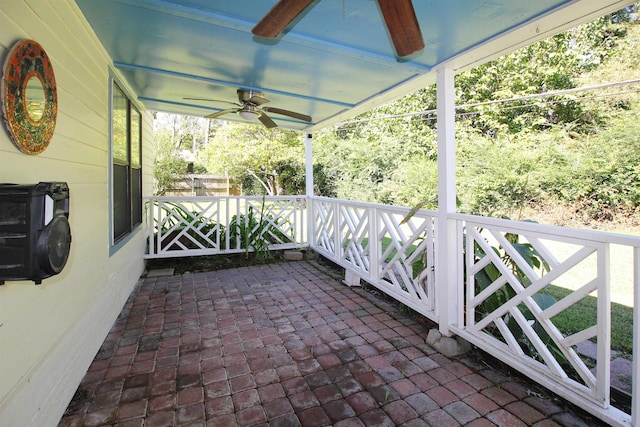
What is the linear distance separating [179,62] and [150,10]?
92 cm

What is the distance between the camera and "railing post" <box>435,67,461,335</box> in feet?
8.50

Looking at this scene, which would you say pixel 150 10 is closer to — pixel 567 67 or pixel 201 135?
pixel 567 67

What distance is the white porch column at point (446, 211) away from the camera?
2.59 meters

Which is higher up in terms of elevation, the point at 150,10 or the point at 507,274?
the point at 150,10

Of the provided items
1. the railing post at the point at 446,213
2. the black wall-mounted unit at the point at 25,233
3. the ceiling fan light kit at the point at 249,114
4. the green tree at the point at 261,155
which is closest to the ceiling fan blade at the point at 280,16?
the black wall-mounted unit at the point at 25,233

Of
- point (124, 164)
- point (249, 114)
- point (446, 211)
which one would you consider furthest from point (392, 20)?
point (124, 164)

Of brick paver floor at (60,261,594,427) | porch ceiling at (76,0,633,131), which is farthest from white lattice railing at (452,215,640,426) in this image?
porch ceiling at (76,0,633,131)

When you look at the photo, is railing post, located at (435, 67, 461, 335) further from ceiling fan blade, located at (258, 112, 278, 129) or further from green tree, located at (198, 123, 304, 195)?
green tree, located at (198, 123, 304, 195)

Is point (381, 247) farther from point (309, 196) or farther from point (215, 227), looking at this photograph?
point (215, 227)

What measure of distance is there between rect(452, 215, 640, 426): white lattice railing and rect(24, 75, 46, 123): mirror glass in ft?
8.58

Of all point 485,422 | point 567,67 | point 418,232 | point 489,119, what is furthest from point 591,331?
point 567,67

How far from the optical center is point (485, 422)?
5.76ft

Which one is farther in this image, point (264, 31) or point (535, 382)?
point (535, 382)

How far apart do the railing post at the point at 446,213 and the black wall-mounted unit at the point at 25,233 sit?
8.00 feet
